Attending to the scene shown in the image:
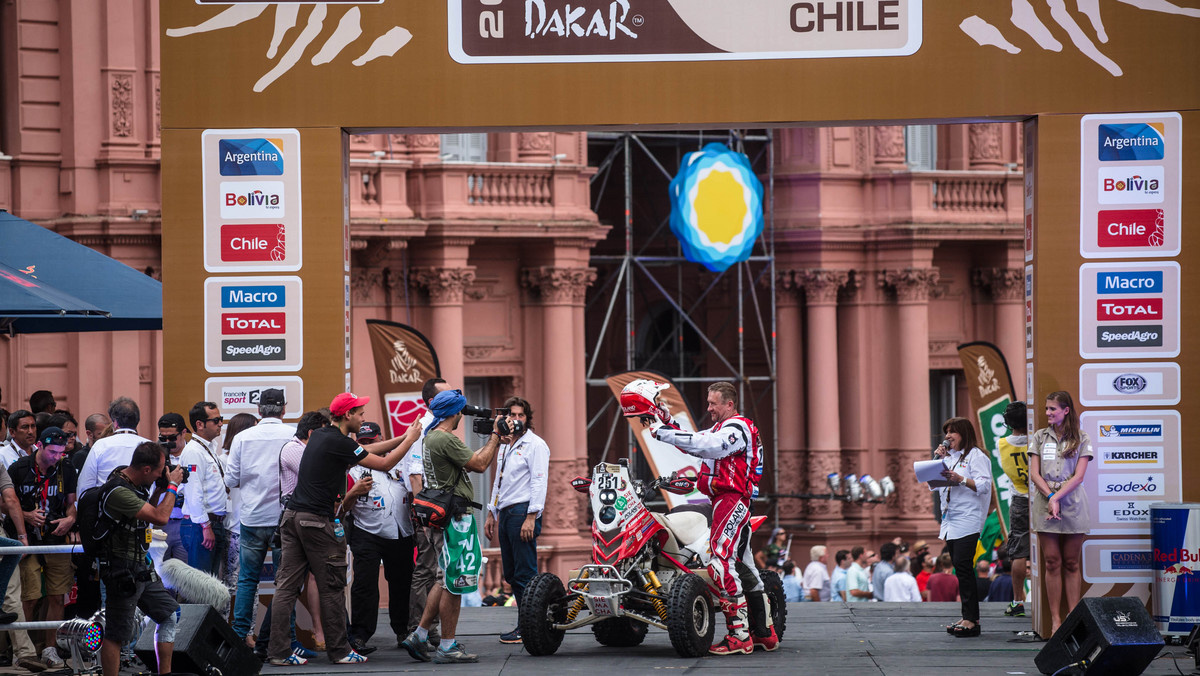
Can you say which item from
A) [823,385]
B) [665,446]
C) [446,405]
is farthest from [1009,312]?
[446,405]

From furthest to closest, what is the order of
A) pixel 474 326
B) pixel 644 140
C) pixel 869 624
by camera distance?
pixel 644 140, pixel 474 326, pixel 869 624

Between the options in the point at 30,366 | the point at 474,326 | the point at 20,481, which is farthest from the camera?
the point at 474,326

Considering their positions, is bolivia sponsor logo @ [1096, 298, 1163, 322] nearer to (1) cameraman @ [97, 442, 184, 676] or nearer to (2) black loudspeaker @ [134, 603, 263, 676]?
(2) black loudspeaker @ [134, 603, 263, 676]

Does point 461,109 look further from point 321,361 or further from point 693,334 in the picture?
point 693,334

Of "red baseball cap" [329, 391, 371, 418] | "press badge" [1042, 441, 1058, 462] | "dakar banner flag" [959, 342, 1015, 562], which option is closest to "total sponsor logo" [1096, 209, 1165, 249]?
"press badge" [1042, 441, 1058, 462]

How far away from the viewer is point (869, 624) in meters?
15.2

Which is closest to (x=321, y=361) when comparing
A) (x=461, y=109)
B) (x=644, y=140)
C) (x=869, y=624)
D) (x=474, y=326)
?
(x=461, y=109)

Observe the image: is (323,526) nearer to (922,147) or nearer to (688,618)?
(688,618)

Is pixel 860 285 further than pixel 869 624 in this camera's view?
Yes

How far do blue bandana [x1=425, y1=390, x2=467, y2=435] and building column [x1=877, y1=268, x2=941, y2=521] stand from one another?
63.3ft

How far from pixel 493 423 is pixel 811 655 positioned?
9.16ft

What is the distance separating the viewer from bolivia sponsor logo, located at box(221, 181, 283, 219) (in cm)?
1327

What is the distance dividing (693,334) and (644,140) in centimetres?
381

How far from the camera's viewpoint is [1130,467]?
13.2 meters
